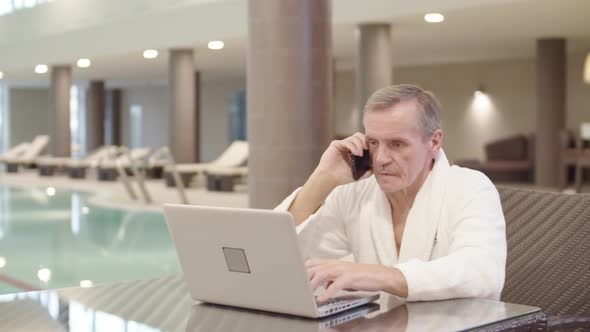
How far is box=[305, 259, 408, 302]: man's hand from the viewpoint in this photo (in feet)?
6.38

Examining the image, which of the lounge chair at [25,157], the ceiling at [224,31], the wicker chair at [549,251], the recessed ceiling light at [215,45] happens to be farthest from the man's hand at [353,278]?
the lounge chair at [25,157]

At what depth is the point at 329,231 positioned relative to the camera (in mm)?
2498

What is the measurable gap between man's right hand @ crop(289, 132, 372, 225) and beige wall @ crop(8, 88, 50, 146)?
34.4m

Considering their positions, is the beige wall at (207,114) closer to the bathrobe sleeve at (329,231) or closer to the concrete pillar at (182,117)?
the concrete pillar at (182,117)

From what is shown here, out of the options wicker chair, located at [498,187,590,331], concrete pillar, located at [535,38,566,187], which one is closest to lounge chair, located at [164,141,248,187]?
concrete pillar, located at [535,38,566,187]

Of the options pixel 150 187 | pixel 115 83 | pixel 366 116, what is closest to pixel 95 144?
pixel 115 83

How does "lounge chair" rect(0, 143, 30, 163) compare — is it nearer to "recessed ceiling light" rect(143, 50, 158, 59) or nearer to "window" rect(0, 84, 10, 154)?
"recessed ceiling light" rect(143, 50, 158, 59)

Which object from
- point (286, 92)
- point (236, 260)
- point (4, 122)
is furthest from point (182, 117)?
point (4, 122)

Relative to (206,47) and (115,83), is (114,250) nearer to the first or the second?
(206,47)

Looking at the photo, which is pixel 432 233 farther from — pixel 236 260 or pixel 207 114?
pixel 207 114

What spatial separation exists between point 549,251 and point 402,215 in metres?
0.56

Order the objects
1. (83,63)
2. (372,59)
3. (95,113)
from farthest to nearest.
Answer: (95,113) → (83,63) → (372,59)

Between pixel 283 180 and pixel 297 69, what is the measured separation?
2.75ft

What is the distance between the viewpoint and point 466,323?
71.5 inches
